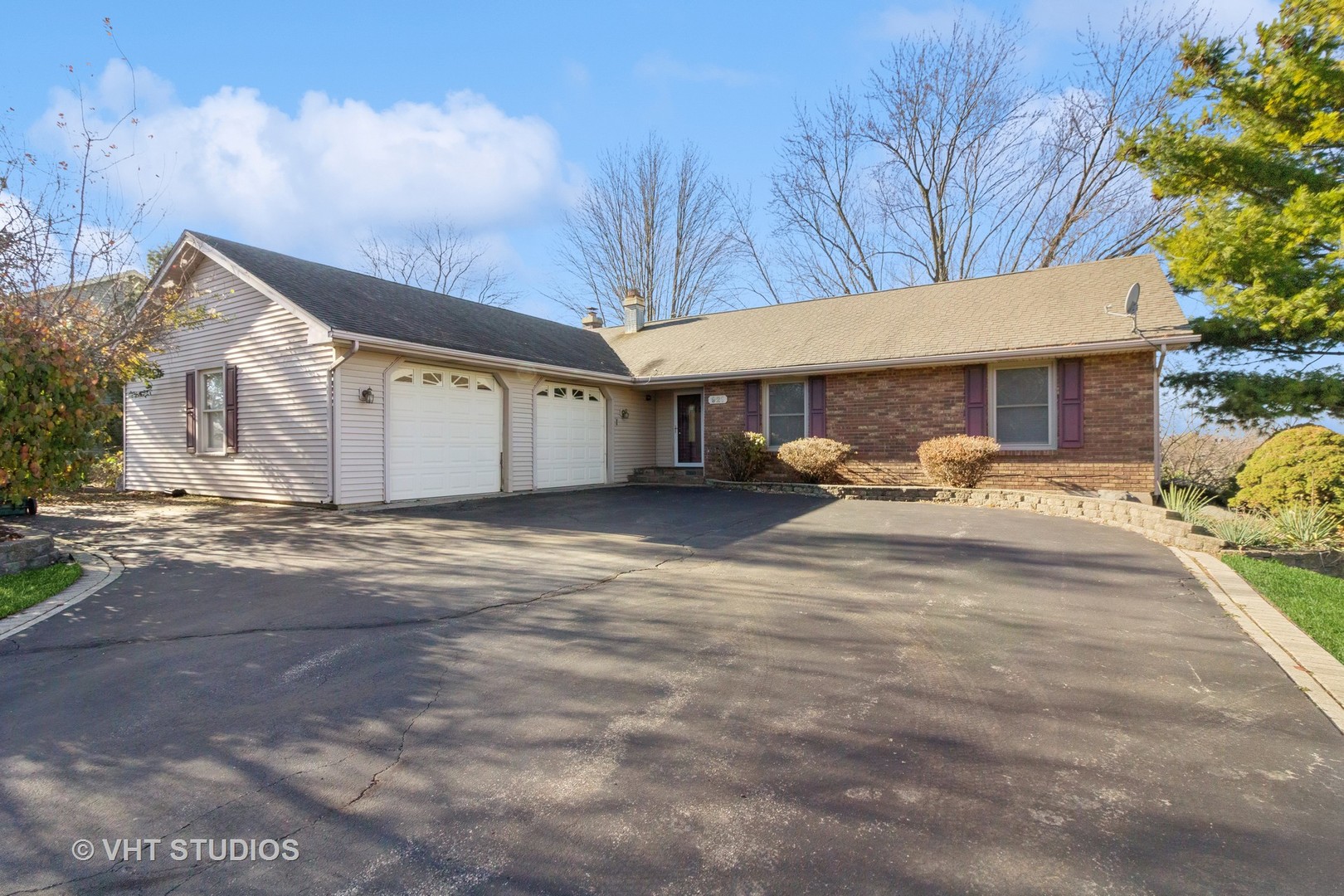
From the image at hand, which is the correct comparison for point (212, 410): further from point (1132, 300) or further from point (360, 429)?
point (1132, 300)

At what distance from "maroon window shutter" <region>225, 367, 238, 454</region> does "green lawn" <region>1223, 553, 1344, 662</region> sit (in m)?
14.6

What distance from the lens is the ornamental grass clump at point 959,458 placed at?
11984 millimetres

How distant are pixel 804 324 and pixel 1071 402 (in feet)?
21.5

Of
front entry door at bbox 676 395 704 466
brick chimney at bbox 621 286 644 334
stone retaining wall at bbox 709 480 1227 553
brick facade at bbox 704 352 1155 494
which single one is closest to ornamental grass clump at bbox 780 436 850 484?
stone retaining wall at bbox 709 480 1227 553

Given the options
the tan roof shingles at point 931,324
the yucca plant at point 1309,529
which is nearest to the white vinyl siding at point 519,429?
the tan roof shingles at point 931,324

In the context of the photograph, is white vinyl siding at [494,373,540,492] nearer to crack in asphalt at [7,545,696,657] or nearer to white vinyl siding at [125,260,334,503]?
white vinyl siding at [125,260,334,503]

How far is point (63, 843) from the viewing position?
2.29 metres

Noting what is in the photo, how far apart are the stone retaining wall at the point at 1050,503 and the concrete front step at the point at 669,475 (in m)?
1.13

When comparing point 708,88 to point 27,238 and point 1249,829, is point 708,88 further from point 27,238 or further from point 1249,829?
point 1249,829

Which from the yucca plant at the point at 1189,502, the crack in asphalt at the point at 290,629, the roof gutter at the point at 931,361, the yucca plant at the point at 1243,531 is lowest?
the crack in asphalt at the point at 290,629

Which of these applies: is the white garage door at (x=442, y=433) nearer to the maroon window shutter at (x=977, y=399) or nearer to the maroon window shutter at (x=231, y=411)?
the maroon window shutter at (x=231, y=411)

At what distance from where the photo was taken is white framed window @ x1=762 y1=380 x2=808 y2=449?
14820 mm

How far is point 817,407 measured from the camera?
14500mm

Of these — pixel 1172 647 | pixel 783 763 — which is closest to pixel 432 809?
pixel 783 763
